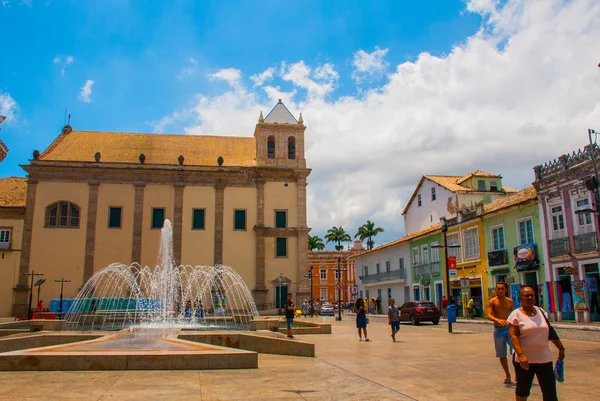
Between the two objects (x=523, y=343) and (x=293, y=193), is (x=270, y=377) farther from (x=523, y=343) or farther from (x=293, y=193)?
(x=293, y=193)

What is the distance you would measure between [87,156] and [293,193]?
56.7 ft

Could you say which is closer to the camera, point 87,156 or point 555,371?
point 555,371

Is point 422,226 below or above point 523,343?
above

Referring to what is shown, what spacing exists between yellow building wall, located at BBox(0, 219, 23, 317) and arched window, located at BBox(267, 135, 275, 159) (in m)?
20.0

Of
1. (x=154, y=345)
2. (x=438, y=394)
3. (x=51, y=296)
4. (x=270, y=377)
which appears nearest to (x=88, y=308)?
(x=51, y=296)

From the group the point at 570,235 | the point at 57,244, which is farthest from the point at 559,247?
the point at 57,244

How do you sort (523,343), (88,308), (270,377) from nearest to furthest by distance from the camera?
(523,343)
(270,377)
(88,308)

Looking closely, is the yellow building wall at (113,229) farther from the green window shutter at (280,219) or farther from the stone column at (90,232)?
the green window shutter at (280,219)

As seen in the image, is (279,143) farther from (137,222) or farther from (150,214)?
(137,222)

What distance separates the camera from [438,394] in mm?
6793

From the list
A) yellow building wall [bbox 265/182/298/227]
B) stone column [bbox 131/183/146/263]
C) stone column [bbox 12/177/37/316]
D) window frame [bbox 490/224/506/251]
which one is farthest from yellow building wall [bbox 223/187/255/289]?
window frame [bbox 490/224/506/251]

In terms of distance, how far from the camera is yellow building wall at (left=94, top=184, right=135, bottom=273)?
3850 centimetres

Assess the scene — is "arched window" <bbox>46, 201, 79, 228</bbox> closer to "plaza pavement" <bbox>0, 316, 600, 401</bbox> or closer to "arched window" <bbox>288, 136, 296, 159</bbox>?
"arched window" <bbox>288, 136, 296, 159</bbox>

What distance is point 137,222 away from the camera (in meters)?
39.3
